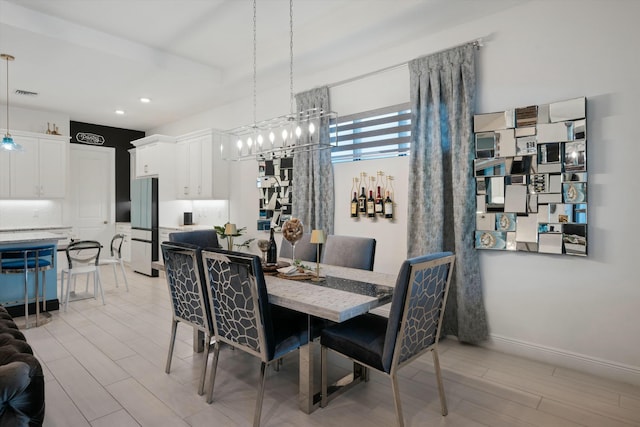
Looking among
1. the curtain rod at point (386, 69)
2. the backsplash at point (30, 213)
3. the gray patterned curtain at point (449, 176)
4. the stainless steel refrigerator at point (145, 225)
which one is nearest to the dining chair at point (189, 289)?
the gray patterned curtain at point (449, 176)

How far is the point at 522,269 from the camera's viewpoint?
10.1 ft

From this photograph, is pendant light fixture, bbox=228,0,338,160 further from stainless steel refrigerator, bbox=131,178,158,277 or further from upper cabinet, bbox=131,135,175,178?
stainless steel refrigerator, bbox=131,178,158,277

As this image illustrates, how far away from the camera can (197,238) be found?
3.71 meters

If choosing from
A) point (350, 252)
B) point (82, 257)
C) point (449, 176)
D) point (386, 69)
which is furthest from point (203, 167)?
point (449, 176)

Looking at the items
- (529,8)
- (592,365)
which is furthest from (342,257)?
(529,8)

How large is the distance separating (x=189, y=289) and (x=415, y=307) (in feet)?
5.02

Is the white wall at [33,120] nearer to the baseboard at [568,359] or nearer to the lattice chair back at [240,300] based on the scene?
the lattice chair back at [240,300]

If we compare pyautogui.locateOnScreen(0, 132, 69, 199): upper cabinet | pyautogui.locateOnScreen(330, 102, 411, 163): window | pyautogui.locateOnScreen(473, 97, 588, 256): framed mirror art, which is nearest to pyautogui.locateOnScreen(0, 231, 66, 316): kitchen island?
pyautogui.locateOnScreen(0, 132, 69, 199): upper cabinet

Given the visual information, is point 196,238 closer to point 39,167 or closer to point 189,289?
point 189,289

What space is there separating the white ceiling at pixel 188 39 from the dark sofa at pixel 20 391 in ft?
10.9

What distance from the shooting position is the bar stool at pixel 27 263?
3852 millimetres

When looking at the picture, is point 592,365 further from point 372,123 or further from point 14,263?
point 14,263

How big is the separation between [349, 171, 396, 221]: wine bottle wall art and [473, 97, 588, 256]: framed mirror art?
36.3 inches

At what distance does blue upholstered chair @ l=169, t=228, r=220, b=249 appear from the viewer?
3.53m
